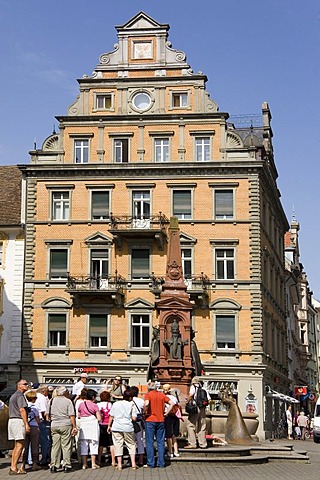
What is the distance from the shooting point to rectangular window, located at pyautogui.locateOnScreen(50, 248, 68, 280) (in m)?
46.2

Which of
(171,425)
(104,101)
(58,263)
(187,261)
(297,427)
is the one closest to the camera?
(171,425)

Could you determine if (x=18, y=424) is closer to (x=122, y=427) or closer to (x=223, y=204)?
(x=122, y=427)

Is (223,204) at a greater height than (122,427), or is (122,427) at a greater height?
(223,204)

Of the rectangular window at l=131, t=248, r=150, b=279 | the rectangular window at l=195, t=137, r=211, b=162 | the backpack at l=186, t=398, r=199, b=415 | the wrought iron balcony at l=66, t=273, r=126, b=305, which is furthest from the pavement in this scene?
the rectangular window at l=195, t=137, r=211, b=162

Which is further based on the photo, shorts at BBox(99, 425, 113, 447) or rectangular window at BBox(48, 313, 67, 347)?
rectangular window at BBox(48, 313, 67, 347)

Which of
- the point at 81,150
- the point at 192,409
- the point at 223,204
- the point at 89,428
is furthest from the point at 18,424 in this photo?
the point at 81,150

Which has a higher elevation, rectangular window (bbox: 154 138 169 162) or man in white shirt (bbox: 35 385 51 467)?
rectangular window (bbox: 154 138 169 162)

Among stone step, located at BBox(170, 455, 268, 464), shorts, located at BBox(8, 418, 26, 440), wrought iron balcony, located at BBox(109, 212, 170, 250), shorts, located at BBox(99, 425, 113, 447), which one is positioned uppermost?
wrought iron balcony, located at BBox(109, 212, 170, 250)

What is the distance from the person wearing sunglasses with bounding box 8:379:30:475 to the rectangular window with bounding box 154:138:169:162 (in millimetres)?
30084

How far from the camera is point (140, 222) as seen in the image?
45500 mm

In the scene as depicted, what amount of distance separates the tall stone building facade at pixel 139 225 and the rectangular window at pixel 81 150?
6 centimetres

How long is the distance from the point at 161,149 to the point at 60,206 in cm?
636

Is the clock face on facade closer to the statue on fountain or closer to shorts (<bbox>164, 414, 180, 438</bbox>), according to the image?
the statue on fountain

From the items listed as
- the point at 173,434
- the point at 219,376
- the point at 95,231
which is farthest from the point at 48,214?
the point at 173,434
